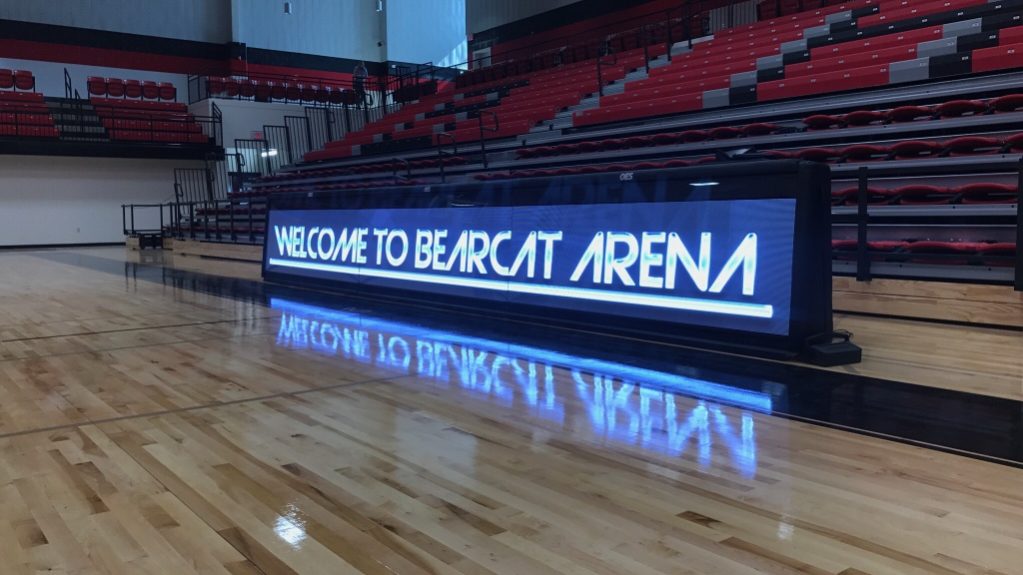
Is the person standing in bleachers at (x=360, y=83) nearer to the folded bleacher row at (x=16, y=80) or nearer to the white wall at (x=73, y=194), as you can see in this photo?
the white wall at (x=73, y=194)

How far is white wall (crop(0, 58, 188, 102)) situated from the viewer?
1844 centimetres

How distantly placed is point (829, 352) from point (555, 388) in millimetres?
1367

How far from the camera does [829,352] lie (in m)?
3.77

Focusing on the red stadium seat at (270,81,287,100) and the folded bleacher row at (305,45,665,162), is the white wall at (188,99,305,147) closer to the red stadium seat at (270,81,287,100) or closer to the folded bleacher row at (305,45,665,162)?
the red stadium seat at (270,81,287,100)

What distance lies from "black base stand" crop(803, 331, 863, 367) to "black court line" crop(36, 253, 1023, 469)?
0.09m

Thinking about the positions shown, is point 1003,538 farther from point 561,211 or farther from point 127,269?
point 127,269

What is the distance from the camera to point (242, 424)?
9.72 feet

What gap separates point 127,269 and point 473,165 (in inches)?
205

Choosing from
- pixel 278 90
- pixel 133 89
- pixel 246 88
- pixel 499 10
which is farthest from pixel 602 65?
pixel 133 89

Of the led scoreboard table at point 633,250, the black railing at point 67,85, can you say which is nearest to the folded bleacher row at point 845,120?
the led scoreboard table at point 633,250

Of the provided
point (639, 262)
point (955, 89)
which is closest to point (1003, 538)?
point (639, 262)

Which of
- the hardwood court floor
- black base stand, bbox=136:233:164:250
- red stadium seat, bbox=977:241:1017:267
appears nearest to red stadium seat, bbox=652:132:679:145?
red stadium seat, bbox=977:241:1017:267

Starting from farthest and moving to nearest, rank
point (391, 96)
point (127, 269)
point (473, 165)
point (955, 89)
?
point (391, 96) → point (473, 165) → point (127, 269) → point (955, 89)

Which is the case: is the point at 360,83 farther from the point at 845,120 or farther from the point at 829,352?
the point at 829,352
